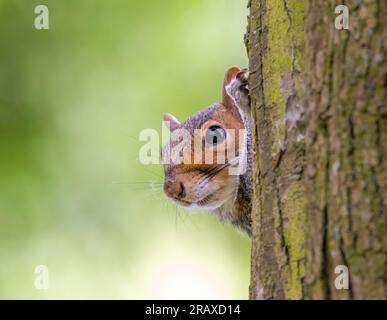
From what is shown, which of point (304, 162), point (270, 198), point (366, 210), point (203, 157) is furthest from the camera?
point (203, 157)

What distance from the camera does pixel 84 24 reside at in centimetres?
550

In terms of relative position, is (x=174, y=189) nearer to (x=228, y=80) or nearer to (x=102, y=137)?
(x=228, y=80)

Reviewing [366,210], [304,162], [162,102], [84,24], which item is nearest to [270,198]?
[304,162]

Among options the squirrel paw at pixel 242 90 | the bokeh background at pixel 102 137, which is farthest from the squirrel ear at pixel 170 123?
the bokeh background at pixel 102 137

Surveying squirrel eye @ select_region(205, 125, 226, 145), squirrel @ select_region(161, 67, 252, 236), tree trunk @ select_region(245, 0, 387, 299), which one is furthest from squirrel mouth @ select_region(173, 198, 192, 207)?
tree trunk @ select_region(245, 0, 387, 299)

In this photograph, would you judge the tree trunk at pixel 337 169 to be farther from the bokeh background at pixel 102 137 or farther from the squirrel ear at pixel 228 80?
the bokeh background at pixel 102 137

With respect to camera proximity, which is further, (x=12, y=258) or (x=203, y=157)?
(x=12, y=258)

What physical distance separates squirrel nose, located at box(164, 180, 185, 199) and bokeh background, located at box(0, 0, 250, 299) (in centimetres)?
238

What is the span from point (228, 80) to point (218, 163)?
0.95 ft

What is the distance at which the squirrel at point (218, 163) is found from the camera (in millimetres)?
2658

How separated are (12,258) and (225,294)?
1.48 metres

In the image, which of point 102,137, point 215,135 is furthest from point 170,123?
point 102,137

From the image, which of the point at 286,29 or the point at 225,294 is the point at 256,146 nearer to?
the point at 286,29

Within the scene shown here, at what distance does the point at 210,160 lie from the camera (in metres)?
2.66
